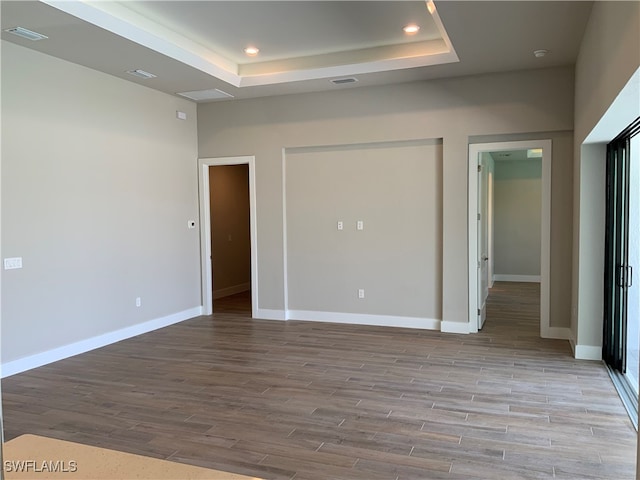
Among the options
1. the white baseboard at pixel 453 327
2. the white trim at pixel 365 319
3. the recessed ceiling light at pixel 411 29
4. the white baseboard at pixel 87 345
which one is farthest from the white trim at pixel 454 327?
the white baseboard at pixel 87 345

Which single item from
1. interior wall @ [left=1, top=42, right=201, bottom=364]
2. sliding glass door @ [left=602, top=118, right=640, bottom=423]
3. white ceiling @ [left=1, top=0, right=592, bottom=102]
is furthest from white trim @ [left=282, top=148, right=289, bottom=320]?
sliding glass door @ [left=602, top=118, right=640, bottom=423]

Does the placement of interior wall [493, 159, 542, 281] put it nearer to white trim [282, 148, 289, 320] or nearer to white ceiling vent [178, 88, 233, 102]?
white trim [282, 148, 289, 320]

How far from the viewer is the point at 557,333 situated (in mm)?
5664

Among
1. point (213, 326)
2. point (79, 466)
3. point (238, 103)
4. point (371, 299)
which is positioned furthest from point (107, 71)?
point (79, 466)

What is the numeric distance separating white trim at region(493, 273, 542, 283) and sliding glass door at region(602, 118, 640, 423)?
6.21 meters

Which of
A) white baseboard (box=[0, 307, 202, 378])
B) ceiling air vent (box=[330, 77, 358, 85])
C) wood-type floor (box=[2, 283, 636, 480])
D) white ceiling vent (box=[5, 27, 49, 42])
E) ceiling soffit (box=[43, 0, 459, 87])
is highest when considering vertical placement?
ceiling soffit (box=[43, 0, 459, 87])

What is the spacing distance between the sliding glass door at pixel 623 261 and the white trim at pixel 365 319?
2089 millimetres

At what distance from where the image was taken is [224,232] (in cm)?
898

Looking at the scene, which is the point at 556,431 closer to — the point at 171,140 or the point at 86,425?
the point at 86,425

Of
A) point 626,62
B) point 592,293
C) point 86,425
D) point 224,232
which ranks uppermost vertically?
point 626,62

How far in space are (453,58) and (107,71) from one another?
149 inches

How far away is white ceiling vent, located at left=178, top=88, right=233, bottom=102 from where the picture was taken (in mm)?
6371
